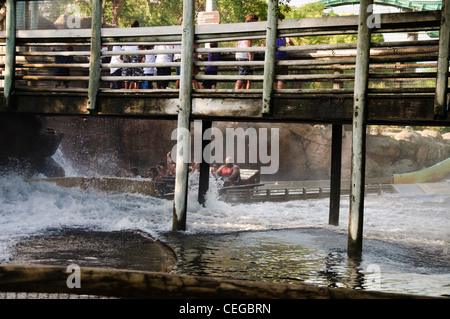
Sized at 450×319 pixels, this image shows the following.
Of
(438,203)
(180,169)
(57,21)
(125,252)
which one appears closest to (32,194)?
(180,169)

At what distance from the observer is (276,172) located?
2984 cm

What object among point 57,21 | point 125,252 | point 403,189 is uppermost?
point 57,21

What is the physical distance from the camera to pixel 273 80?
343 inches

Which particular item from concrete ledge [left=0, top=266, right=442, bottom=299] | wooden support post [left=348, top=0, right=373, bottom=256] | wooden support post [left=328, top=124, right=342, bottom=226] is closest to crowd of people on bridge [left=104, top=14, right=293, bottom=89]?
wooden support post [left=348, top=0, right=373, bottom=256]

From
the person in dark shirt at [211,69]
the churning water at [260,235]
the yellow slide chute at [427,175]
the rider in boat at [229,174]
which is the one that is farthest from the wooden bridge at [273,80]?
the yellow slide chute at [427,175]

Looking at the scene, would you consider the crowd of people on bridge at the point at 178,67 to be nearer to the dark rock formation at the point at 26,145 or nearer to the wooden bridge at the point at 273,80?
the wooden bridge at the point at 273,80

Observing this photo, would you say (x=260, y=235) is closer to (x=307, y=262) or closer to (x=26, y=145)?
(x=307, y=262)

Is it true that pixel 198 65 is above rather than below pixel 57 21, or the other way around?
below

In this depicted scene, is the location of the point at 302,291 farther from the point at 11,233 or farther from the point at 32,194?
the point at 32,194

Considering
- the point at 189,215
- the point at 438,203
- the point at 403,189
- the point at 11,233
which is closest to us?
the point at 11,233

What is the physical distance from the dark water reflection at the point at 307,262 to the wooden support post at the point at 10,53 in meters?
3.74

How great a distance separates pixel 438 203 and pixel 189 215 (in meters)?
13.7

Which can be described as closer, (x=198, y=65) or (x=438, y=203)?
(x=198, y=65)

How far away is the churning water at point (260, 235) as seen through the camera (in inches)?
276
